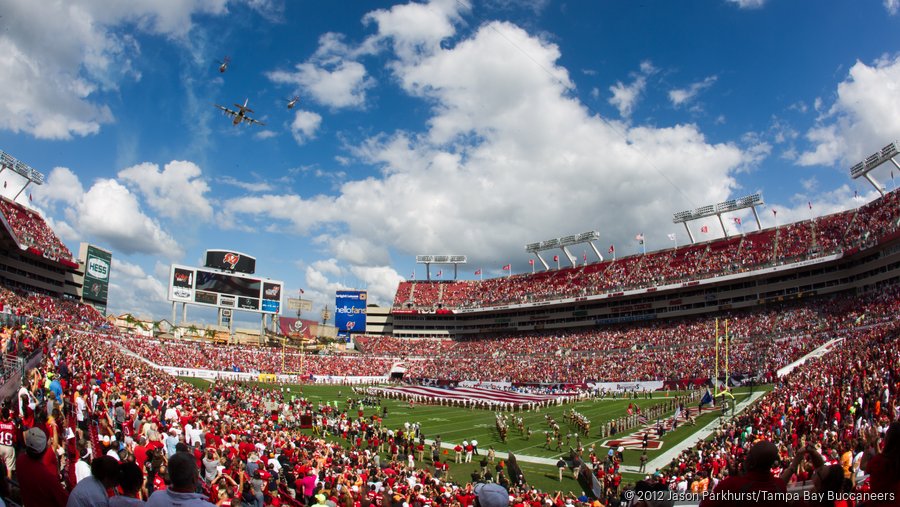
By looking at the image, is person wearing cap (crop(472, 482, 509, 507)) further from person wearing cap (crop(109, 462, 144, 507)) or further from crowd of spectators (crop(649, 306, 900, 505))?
crowd of spectators (crop(649, 306, 900, 505))

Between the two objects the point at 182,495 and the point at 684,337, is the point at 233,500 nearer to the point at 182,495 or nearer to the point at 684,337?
the point at 182,495

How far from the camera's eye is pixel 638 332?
60.2 meters

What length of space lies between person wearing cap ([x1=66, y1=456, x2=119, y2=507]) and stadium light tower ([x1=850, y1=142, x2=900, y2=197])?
57.4 metres

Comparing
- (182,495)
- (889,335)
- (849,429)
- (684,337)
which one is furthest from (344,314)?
(182,495)

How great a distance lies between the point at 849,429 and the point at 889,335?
13.4 metres

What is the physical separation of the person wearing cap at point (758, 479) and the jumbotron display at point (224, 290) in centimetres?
Answer: 7250

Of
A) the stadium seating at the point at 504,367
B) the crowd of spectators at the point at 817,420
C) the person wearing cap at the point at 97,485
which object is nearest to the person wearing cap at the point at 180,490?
the person wearing cap at the point at 97,485

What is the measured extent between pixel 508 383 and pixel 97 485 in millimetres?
52500

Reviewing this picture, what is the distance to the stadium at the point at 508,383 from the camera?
10406mm

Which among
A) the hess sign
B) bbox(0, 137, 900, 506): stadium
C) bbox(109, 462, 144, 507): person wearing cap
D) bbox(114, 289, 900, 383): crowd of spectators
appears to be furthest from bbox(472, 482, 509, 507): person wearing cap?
the hess sign

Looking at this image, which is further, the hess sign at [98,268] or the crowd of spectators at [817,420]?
the hess sign at [98,268]

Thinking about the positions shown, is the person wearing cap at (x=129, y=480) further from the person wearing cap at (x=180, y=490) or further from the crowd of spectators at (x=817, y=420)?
the crowd of spectators at (x=817, y=420)

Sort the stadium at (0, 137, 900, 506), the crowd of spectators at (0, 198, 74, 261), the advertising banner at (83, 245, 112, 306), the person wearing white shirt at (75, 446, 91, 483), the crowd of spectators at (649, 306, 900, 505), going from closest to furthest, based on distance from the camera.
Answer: the person wearing white shirt at (75, 446, 91, 483) < the stadium at (0, 137, 900, 506) < the crowd of spectators at (649, 306, 900, 505) < the crowd of spectators at (0, 198, 74, 261) < the advertising banner at (83, 245, 112, 306)

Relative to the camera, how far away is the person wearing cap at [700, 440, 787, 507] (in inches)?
140
